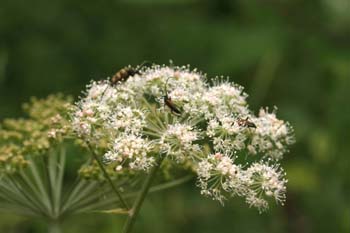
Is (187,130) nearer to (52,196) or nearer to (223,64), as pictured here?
(52,196)

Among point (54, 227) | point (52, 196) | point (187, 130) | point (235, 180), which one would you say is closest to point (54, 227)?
point (54, 227)

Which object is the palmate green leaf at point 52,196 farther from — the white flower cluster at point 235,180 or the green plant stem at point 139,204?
the white flower cluster at point 235,180

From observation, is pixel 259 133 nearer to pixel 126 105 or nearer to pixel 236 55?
pixel 126 105

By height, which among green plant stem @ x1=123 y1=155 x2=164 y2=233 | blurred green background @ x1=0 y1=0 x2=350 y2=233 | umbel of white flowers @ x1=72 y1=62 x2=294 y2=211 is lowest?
green plant stem @ x1=123 y1=155 x2=164 y2=233

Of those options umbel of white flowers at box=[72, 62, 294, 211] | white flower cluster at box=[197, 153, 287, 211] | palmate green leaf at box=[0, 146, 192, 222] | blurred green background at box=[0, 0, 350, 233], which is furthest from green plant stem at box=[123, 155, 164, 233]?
blurred green background at box=[0, 0, 350, 233]

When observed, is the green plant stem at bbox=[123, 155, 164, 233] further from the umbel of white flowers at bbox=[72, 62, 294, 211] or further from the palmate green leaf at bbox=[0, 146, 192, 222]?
the palmate green leaf at bbox=[0, 146, 192, 222]
